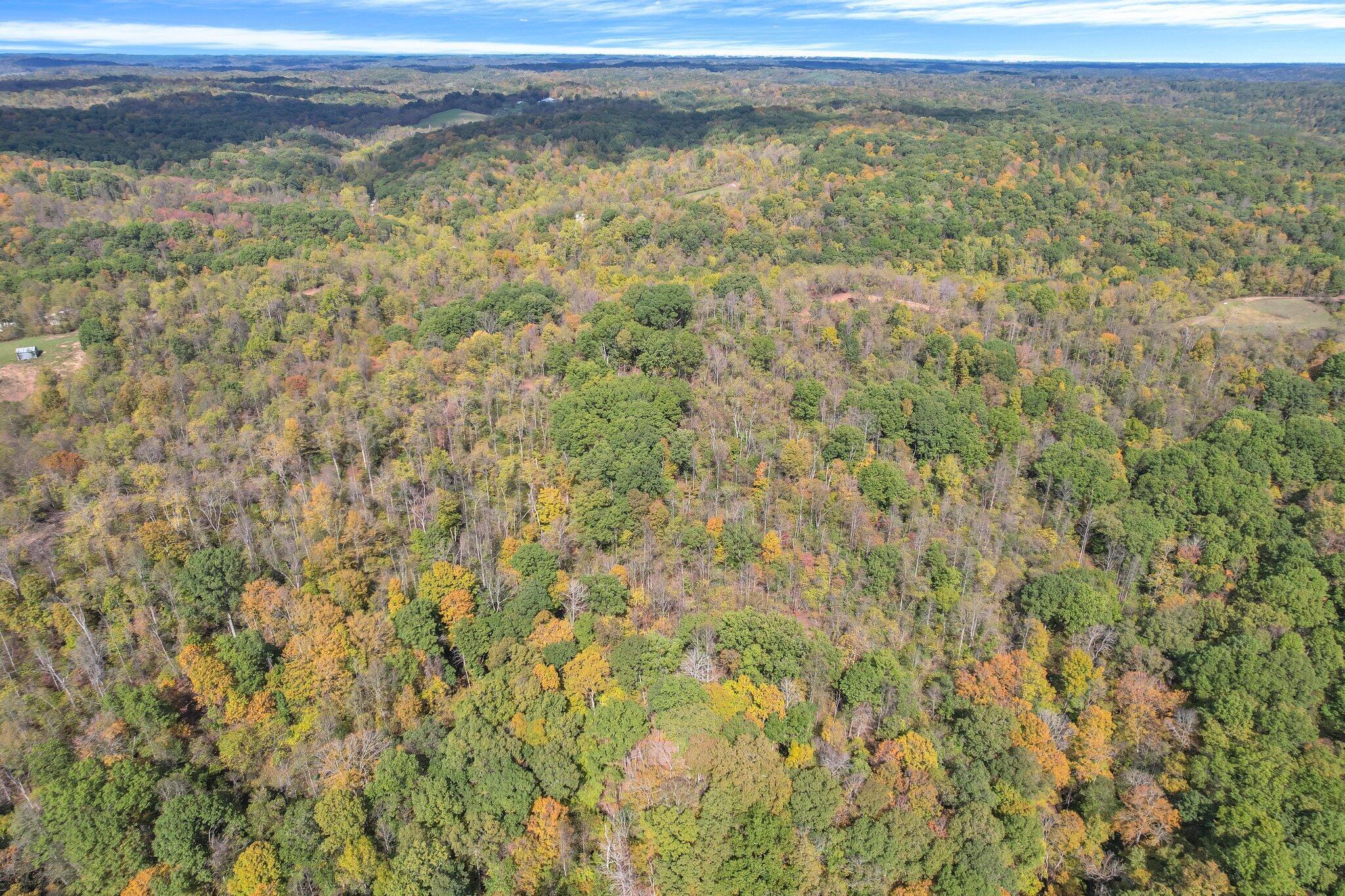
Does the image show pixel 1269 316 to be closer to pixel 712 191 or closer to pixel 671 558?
pixel 712 191

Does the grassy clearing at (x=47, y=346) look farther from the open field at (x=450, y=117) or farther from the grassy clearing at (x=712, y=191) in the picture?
the open field at (x=450, y=117)

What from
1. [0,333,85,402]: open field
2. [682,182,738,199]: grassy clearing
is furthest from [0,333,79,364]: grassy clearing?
[682,182,738,199]: grassy clearing

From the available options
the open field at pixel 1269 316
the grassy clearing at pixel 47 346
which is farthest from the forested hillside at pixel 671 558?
the open field at pixel 1269 316

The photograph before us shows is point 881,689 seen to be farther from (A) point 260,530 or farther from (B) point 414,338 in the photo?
(B) point 414,338

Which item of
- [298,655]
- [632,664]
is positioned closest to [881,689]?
[632,664]

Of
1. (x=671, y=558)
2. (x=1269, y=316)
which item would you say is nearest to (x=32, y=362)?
(x=671, y=558)

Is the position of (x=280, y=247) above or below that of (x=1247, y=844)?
above

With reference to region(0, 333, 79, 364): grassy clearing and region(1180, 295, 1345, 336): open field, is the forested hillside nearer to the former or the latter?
region(0, 333, 79, 364): grassy clearing
